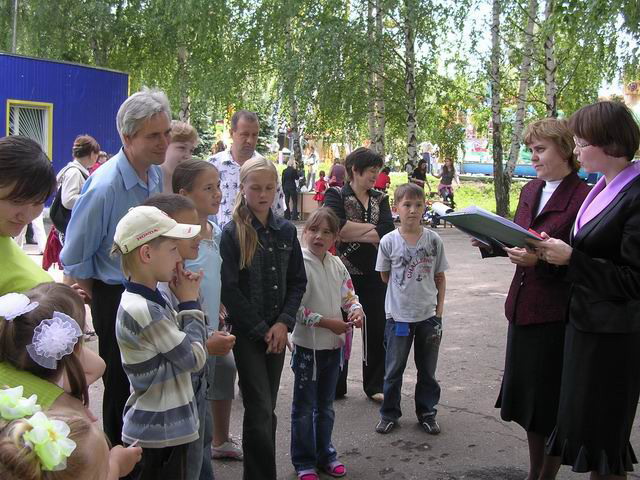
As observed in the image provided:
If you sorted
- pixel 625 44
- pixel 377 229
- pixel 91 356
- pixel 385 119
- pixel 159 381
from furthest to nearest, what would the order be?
1. pixel 385 119
2. pixel 625 44
3. pixel 377 229
4. pixel 159 381
5. pixel 91 356

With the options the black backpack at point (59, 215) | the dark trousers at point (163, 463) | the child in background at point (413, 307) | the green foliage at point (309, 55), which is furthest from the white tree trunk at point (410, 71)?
the dark trousers at point (163, 463)

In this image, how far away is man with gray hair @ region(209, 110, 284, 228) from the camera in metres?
5.42

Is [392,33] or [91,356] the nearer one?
[91,356]

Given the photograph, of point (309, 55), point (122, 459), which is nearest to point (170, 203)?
point (122, 459)

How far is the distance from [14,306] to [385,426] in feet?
10.8

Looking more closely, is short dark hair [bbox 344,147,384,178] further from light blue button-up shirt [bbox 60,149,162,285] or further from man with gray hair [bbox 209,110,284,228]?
light blue button-up shirt [bbox 60,149,162,285]

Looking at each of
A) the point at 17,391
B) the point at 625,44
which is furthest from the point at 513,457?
the point at 625,44

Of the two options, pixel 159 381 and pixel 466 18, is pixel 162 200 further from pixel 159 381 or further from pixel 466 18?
pixel 466 18

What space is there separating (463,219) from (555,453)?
49.8 inches

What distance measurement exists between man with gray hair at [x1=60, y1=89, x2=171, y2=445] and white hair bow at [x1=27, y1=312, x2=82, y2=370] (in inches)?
55.4

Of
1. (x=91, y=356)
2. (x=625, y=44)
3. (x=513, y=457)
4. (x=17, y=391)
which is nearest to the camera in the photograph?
(x=17, y=391)

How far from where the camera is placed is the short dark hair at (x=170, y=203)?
3176 millimetres

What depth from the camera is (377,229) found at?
532 centimetres

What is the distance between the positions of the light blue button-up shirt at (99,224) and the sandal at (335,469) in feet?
5.56
